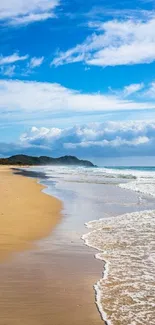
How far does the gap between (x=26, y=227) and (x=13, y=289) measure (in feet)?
19.4

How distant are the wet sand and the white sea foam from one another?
0.86 ft

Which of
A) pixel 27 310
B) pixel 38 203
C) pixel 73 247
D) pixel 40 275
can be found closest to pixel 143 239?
pixel 73 247

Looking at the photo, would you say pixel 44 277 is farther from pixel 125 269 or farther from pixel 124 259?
pixel 124 259

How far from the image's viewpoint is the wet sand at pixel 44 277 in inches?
208

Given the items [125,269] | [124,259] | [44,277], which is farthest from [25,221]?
[44,277]

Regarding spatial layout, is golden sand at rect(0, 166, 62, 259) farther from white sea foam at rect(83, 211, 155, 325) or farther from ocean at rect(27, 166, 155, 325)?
white sea foam at rect(83, 211, 155, 325)

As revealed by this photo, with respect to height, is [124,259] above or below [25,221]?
below

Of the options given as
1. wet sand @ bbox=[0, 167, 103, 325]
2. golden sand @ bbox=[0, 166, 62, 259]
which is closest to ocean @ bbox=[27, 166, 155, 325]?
wet sand @ bbox=[0, 167, 103, 325]

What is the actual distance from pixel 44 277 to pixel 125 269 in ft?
5.74

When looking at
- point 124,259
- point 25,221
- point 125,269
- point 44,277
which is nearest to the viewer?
point 44,277

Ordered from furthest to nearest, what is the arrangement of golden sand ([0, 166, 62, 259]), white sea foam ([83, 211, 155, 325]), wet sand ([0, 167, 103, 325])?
golden sand ([0, 166, 62, 259]), white sea foam ([83, 211, 155, 325]), wet sand ([0, 167, 103, 325])

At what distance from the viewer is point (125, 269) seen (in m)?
7.72

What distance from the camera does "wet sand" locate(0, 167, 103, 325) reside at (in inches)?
208

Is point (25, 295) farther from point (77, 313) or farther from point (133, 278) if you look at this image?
point (133, 278)
